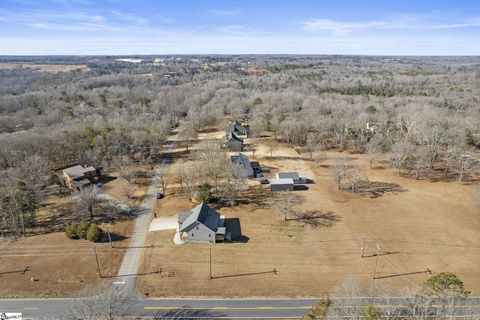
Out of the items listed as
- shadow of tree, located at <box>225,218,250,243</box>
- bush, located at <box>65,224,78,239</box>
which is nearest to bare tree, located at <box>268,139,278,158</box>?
shadow of tree, located at <box>225,218,250,243</box>

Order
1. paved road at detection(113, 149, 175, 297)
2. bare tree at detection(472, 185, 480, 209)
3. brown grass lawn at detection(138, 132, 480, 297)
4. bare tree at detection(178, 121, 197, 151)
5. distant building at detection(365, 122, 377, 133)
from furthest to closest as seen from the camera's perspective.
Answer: distant building at detection(365, 122, 377, 133), bare tree at detection(178, 121, 197, 151), bare tree at detection(472, 185, 480, 209), brown grass lawn at detection(138, 132, 480, 297), paved road at detection(113, 149, 175, 297)

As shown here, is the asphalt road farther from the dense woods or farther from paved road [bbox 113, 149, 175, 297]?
the dense woods

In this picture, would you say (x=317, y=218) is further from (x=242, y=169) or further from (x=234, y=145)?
(x=234, y=145)

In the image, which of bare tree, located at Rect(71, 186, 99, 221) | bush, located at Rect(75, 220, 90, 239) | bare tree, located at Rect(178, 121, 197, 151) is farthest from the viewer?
bare tree, located at Rect(178, 121, 197, 151)

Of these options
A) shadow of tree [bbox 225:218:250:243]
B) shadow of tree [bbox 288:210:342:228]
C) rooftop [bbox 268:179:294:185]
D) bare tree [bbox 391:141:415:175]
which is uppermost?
bare tree [bbox 391:141:415:175]

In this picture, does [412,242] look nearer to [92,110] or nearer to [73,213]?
[73,213]

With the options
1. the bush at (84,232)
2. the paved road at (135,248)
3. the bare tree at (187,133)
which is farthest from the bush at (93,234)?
the bare tree at (187,133)

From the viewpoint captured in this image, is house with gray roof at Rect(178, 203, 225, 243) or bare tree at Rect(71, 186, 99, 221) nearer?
house with gray roof at Rect(178, 203, 225, 243)

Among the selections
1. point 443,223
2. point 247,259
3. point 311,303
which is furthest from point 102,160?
point 443,223

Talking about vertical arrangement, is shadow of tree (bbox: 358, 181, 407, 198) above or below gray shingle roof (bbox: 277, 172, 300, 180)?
below
